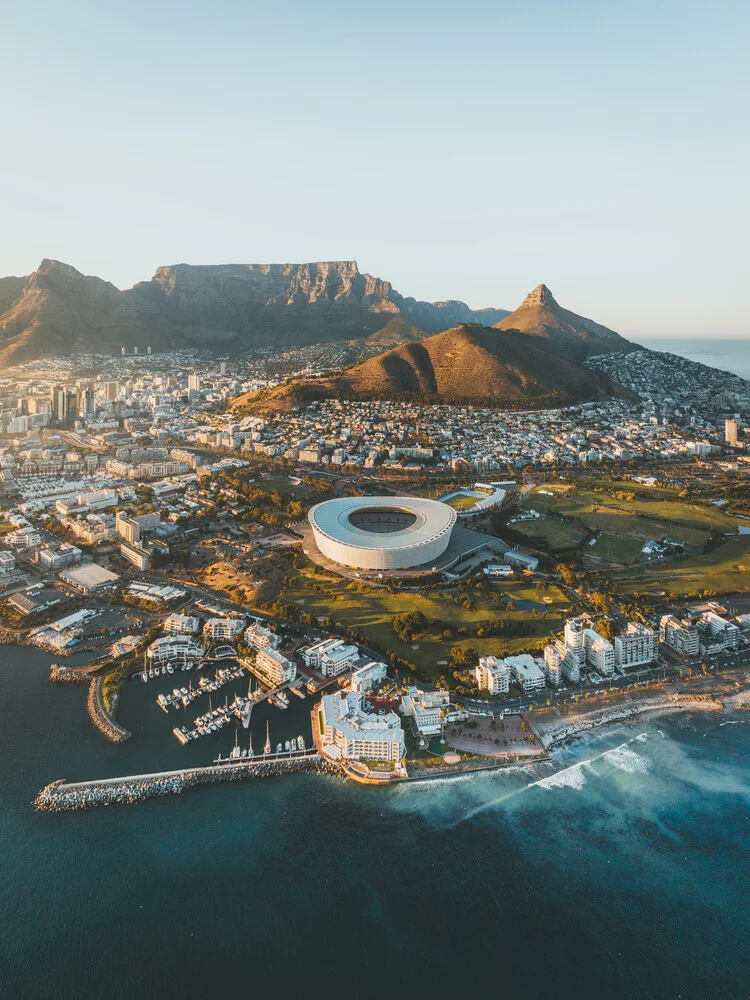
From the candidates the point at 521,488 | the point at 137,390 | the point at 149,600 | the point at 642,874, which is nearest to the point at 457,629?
the point at 642,874

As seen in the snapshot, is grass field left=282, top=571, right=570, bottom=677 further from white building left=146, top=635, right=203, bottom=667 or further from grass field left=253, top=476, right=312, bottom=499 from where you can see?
grass field left=253, top=476, right=312, bottom=499

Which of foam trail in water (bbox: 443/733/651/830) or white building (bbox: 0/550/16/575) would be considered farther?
white building (bbox: 0/550/16/575)

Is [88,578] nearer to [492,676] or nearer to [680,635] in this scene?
[492,676]

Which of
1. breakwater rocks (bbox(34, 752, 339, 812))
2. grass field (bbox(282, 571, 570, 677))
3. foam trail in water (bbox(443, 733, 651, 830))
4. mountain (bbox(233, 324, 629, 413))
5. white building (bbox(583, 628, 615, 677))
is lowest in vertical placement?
breakwater rocks (bbox(34, 752, 339, 812))

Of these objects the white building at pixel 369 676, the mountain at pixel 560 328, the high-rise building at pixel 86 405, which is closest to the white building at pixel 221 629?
the white building at pixel 369 676

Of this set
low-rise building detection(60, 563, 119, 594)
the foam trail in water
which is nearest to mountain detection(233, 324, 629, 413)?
low-rise building detection(60, 563, 119, 594)

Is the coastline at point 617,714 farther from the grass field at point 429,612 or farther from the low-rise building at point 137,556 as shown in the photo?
the low-rise building at point 137,556

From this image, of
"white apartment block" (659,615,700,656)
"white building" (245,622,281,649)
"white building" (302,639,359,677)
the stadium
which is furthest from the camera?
the stadium

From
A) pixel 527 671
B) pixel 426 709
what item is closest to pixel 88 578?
pixel 426 709
